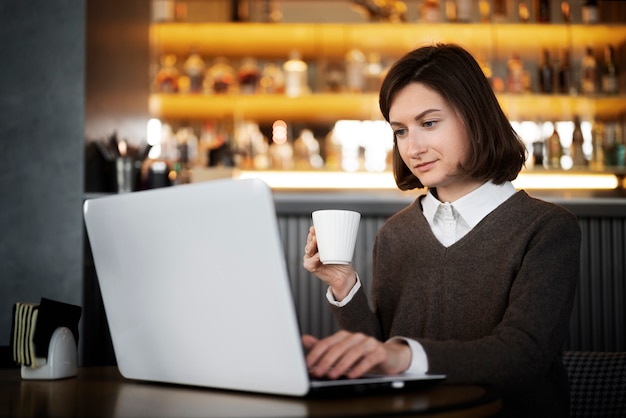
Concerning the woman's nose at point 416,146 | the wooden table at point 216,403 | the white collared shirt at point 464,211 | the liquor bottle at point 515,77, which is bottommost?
the wooden table at point 216,403

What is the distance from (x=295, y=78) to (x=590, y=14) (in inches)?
58.9

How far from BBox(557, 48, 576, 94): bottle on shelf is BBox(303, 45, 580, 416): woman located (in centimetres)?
290

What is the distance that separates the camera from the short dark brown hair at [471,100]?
1.26 meters

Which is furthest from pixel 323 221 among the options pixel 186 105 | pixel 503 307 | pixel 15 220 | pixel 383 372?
pixel 186 105

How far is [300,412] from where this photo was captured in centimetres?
74

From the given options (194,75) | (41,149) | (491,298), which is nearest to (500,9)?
(194,75)

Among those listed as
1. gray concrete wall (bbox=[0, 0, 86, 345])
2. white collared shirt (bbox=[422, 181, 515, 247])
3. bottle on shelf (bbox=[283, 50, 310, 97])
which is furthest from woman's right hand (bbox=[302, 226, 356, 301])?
bottle on shelf (bbox=[283, 50, 310, 97])

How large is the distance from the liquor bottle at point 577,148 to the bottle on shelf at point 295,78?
1351mm

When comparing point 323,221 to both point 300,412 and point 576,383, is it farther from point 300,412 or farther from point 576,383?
point 576,383

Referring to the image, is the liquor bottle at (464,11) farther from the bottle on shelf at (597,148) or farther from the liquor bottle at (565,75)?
the bottle on shelf at (597,148)

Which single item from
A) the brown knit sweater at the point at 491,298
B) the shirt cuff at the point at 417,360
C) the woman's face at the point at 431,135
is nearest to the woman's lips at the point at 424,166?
the woman's face at the point at 431,135

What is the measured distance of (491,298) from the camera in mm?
1215

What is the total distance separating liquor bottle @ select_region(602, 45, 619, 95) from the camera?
157 inches

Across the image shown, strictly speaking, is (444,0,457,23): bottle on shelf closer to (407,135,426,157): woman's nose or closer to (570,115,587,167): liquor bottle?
(570,115,587,167): liquor bottle
